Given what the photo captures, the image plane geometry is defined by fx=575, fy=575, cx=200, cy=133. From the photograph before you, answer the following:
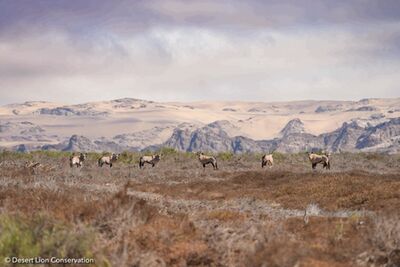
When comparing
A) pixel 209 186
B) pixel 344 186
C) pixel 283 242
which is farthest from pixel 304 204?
pixel 283 242

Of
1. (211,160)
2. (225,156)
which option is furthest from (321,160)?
(225,156)

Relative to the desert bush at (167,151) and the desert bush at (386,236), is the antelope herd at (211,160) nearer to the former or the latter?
the desert bush at (167,151)

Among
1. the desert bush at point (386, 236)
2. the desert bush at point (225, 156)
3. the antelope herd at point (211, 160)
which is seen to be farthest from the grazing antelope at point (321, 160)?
the desert bush at point (386, 236)

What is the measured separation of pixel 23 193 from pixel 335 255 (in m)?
9.24

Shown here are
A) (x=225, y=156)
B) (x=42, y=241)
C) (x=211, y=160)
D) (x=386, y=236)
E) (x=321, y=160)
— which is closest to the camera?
(x=42, y=241)

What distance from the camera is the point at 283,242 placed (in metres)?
9.46

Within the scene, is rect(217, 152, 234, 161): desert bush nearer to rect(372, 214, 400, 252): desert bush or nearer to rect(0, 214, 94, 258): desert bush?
rect(372, 214, 400, 252): desert bush

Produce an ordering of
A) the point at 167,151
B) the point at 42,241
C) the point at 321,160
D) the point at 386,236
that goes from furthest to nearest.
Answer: the point at 167,151, the point at 321,160, the point at 386,236, the point at 42,241

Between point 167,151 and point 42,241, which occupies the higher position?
point 42,241

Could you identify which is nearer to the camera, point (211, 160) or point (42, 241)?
point (42, 241)

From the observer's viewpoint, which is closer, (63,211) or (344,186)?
(63,211)

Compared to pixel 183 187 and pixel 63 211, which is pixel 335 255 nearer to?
pixel 63 211

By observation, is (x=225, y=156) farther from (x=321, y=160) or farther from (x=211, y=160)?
(x=321, y=160)

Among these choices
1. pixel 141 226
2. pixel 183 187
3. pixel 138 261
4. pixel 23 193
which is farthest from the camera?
pixel 183 187
